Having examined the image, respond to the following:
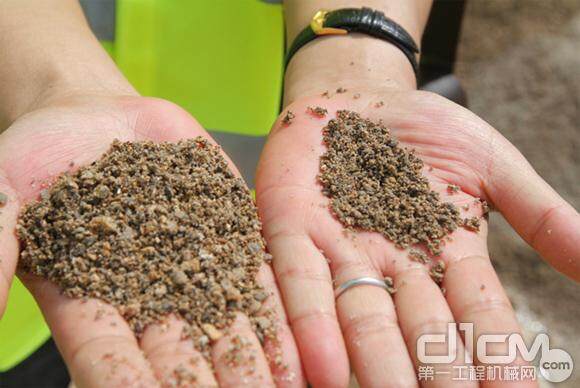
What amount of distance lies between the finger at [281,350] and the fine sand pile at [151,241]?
0.05 ft

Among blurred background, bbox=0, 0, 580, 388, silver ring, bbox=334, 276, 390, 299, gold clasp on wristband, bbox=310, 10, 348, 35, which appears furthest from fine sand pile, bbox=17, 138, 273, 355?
gold clasp on wristband, bbox=310, 10, 348, 35

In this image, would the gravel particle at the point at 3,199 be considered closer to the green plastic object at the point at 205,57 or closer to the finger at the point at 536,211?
the green plastic object at the point at 205,57

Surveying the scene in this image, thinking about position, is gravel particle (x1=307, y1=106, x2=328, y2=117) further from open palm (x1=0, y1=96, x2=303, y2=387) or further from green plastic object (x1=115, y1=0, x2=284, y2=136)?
green plastic object (x1=115, y1=0, x2=284, y2=136)

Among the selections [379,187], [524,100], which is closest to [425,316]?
[379,187]

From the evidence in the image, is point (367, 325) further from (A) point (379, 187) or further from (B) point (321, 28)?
(B) point (321, 28)

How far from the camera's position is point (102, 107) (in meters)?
1.66

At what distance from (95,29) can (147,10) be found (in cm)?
24

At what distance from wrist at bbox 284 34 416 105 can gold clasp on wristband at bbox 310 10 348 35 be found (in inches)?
0.7

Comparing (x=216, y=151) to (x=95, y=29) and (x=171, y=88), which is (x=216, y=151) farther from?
(x=95, y=29)

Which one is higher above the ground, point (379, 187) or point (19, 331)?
point (379, 187)

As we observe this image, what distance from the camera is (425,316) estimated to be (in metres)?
1.37

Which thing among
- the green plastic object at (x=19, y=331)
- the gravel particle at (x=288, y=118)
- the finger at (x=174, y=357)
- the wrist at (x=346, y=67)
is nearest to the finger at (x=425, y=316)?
the finger at (x=174, y=357)

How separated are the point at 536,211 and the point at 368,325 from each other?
0.54 meters

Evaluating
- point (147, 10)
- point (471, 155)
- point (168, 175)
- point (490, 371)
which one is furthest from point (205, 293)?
point (147, 10)
